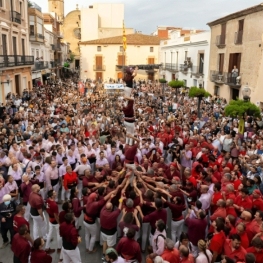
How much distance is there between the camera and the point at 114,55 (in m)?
44.8

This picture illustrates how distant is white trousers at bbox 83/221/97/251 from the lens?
668 centimetres

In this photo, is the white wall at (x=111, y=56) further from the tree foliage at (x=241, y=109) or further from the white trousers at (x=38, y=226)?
the white trousers at (x=38, y=226)

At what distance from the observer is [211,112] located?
58.2ft

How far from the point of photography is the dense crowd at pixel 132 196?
537 cm

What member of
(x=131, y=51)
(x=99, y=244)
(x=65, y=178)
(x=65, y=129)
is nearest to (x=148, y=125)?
(x=65, y=129)

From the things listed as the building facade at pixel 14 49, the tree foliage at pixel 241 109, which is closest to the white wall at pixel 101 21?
the building facade at pixel 14 49

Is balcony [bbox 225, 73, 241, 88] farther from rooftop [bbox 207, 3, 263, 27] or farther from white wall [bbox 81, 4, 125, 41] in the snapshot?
white wall [bbox 81, 4, 125, 41]

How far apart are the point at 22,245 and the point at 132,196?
250 centimetres

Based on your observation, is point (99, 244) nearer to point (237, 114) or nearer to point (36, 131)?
point (36, 131)

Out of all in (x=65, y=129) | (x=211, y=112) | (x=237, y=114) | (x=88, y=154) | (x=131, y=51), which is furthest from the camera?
(x=131, y=51)

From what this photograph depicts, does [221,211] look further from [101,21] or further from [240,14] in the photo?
[101,21]

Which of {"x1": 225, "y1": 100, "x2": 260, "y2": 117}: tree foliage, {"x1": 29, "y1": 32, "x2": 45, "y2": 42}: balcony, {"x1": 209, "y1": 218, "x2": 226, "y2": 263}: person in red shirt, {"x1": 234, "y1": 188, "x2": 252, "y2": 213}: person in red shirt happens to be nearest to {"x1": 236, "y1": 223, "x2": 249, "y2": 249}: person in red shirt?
{"x1": 209, "y1": 218, "x2": 226, "y2": 263}: person in red shirt

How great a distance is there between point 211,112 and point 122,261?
13964 mm

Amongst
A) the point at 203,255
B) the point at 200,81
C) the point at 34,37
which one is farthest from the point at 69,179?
the point at 34,37
